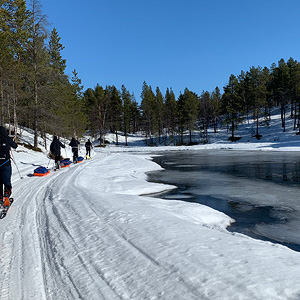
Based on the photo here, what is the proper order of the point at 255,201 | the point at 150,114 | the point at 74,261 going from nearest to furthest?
the point at 74,261
the point at 255,201
the point at 150,114

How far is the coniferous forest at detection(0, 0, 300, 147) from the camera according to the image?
17828mm

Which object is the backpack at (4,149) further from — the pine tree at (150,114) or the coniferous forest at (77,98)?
the pine tree at (150,114)

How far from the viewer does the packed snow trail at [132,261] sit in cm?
237

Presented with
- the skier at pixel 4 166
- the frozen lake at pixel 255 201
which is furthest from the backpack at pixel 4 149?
the frozen lake at pixel 255 201

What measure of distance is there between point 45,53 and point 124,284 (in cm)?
2600

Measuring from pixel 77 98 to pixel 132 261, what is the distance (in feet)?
163

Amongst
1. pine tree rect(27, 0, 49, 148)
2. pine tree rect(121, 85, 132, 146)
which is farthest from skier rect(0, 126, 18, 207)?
pine tree rect(121, 85, 132, 146)

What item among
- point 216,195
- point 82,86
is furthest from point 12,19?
point 82,86

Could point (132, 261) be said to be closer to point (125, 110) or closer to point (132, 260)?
point (132, 260)

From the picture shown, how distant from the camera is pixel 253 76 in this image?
70188 millimetres

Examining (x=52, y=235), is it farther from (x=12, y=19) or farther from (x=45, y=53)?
(x=45, y=53)

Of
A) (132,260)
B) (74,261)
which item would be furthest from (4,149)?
(132,260)

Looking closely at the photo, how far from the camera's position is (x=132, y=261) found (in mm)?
3037

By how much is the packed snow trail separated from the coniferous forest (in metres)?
14.0
